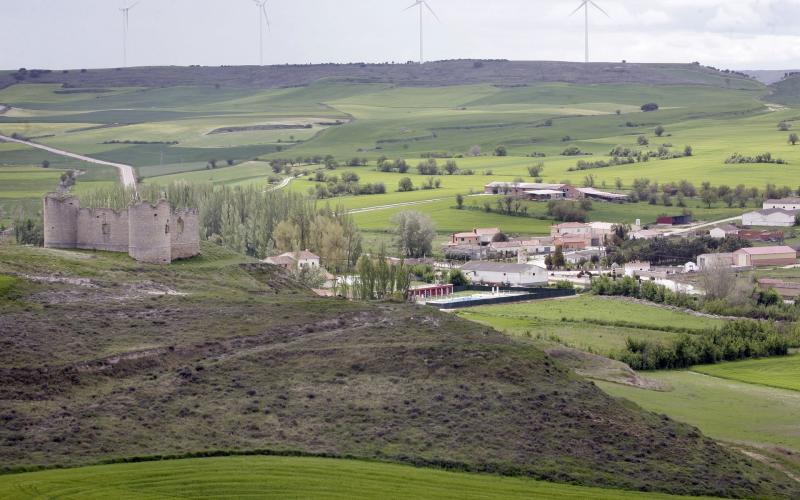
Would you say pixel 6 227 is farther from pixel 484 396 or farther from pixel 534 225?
pixel 484 396

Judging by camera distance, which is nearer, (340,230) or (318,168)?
(340,230)

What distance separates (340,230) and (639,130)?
332 ft

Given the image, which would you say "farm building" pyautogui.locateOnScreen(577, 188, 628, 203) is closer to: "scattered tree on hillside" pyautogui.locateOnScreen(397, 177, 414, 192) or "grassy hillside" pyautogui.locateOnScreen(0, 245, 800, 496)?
"scattered tree on hillside" pyautogui.locateOnScreen(397, 177, 414, 192)

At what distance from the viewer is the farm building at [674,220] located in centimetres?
11500

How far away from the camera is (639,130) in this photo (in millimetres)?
183875

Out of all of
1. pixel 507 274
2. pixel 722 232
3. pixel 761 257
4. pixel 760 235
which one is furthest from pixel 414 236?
pixel 760 235

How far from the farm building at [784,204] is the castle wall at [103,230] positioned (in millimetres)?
73418

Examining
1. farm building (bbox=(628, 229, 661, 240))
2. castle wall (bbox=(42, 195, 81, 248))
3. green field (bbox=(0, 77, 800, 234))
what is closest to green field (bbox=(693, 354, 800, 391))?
castle wall (bbox=(42, 195, 81, 248))

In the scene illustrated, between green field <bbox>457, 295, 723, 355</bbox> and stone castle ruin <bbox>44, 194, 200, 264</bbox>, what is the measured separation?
15792 mm

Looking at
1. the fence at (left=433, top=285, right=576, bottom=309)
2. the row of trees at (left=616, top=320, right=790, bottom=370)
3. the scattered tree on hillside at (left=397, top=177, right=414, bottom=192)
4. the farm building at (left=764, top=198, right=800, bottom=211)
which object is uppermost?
the scattered tree on hillside at (left=397, top=177, right=414, bottom=192)

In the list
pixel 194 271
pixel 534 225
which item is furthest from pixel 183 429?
pixel 534 225

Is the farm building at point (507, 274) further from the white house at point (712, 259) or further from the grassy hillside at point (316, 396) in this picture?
the grassy hillside at point (316, 396)

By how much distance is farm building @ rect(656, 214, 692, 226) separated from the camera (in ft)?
377

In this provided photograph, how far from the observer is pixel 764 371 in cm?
5922
